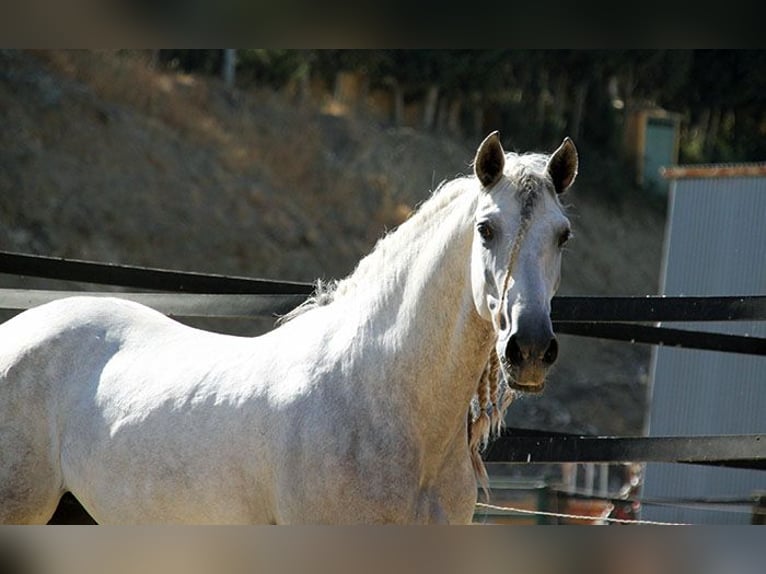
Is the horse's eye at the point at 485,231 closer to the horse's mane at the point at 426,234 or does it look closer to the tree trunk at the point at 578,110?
the horse's mane at the point at 426,234

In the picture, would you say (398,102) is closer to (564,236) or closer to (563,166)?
(563,166)

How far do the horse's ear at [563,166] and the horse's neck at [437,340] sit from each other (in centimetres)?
26

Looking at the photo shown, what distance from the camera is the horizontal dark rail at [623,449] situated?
5059mm

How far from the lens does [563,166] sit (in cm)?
369

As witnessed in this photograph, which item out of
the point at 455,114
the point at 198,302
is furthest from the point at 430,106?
the point at 198,302

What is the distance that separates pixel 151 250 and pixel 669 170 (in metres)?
13.6

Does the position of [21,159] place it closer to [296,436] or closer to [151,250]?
[151,250]

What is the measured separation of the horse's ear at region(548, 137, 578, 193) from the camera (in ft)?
12.0

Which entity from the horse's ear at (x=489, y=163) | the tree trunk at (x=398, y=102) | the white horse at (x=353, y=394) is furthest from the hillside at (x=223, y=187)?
the horse's ear at (x=489, y=163)

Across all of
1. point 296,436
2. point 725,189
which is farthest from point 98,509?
point 725,189

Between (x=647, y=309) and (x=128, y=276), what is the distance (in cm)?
235

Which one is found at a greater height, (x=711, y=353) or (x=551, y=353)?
(x=551, y=353)

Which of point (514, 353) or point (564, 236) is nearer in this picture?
point (514, 353)
